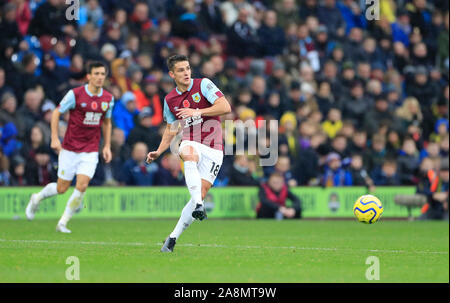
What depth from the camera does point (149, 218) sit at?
19141 millimetres

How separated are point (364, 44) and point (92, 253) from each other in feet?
53.2

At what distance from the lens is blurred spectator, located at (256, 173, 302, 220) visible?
64.6 ft

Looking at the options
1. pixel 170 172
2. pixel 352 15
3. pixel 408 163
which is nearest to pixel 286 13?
pixel 352 15

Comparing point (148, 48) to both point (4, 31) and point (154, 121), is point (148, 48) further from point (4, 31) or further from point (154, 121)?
point (4, 31)

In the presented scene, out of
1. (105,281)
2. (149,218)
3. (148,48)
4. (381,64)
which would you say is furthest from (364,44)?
(105,281)

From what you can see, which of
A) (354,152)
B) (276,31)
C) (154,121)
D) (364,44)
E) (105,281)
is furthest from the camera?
(364,44)

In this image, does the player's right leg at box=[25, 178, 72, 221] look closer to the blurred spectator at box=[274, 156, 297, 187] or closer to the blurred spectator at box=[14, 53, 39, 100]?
the blurred spectator at box=[14, 53, 39, 100]

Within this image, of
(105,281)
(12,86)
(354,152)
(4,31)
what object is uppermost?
(4,31)

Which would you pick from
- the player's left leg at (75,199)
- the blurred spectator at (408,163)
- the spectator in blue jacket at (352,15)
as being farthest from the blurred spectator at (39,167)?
the spectator in blue jacket at (352,15)

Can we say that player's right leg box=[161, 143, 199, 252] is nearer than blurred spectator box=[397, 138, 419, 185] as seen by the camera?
Yes

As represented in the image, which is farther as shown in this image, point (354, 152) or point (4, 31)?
point (354, 152)

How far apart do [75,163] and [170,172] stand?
5061 millimetres

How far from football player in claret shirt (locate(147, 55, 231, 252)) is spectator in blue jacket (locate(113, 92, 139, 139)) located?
26.9 ft

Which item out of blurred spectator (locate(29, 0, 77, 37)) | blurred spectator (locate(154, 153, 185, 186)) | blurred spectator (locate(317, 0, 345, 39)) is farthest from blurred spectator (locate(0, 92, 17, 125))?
blurred spectator (locate(317, 0, 345, 39))
